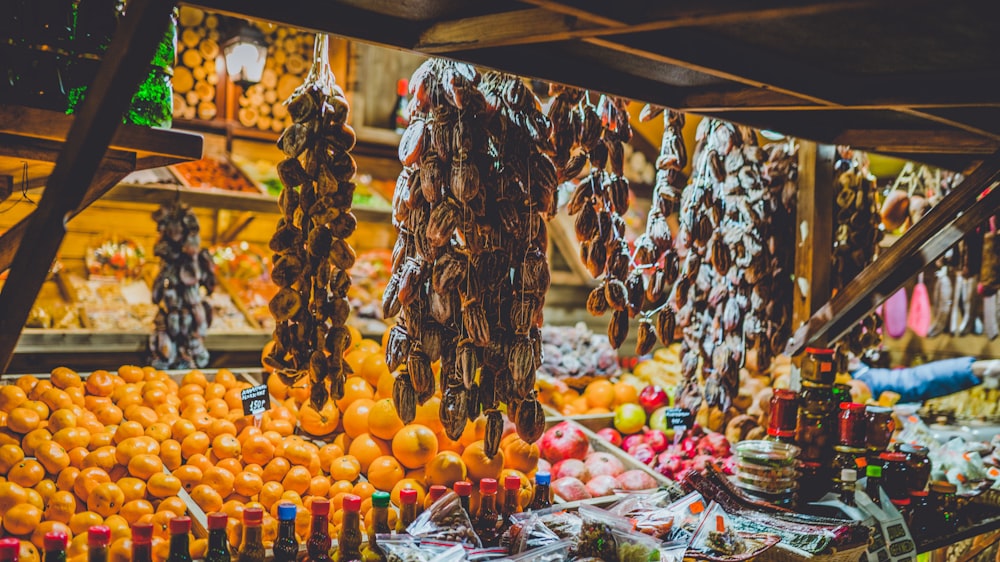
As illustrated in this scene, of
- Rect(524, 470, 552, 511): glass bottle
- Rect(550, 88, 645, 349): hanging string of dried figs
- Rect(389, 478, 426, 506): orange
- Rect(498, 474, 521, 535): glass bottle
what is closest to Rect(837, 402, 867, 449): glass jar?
Rect(550, 88, 645, 349): hanging string of dried figs

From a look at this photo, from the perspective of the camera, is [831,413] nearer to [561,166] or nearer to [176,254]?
[561,166]

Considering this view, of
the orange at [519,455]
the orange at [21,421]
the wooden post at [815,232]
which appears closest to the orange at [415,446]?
the orange at [519,455]

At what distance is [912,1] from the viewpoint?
48.5 inches

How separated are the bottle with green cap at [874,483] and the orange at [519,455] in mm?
1230

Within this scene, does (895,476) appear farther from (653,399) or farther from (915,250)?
(653,399)

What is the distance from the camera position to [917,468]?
9.73 ft

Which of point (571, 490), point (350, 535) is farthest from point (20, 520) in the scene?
point (571, 490)

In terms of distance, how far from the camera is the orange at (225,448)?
104 inches

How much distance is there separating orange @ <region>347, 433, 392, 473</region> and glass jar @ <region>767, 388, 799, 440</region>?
1492 mm

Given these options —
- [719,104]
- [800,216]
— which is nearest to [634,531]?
[719,104]

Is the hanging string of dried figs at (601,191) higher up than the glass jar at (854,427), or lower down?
higher up

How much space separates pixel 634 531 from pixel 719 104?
1319 millimetres

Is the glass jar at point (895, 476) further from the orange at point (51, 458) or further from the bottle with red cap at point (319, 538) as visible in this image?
the orange at point (51, 458)

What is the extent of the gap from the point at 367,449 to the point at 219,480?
1.70ft
